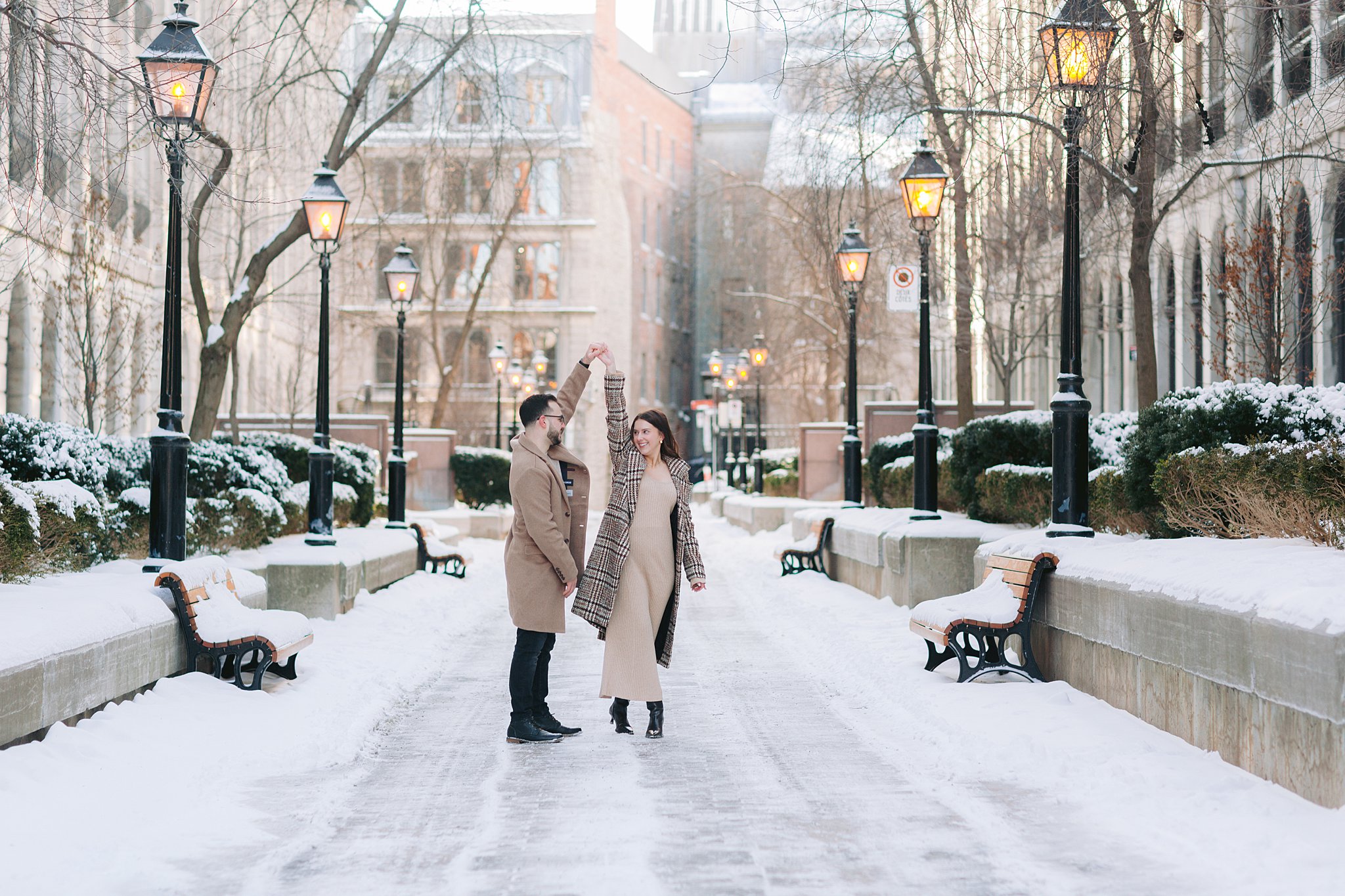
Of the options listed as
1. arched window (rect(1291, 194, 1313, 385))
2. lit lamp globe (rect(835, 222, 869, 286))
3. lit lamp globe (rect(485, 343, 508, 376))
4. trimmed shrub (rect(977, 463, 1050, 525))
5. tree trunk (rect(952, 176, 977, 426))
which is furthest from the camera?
lit lamp globe (rect(485, 343, 508, 376))

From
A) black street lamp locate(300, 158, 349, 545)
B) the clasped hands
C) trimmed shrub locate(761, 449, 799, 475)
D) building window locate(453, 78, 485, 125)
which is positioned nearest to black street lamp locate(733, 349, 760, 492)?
trimmed shrub locate(761, 449, 799, 475)

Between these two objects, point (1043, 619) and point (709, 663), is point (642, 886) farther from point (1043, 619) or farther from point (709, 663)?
point (709, 663)

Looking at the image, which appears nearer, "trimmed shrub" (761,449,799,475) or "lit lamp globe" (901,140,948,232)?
"lit lamp globe" (901,140,948,232)

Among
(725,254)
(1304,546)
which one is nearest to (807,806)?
(1304,546)

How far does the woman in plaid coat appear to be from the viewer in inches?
351

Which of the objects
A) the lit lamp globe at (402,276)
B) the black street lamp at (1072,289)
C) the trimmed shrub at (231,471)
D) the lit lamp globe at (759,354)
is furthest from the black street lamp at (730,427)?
the black street lamp at (1072,289)

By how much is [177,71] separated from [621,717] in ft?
18.7

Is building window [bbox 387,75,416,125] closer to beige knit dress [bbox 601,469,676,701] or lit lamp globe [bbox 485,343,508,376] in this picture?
beige knit dress [bbox 601,469,676,701]

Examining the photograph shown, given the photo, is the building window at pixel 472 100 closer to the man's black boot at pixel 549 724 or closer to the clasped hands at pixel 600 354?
the clasped hands at pixel 600 354

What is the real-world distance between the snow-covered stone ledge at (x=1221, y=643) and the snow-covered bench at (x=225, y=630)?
5.25 metres

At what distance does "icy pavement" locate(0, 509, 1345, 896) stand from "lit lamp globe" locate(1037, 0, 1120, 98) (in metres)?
4.65

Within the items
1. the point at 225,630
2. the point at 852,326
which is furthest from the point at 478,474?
the point at 225,630

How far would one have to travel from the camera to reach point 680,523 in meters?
9.10

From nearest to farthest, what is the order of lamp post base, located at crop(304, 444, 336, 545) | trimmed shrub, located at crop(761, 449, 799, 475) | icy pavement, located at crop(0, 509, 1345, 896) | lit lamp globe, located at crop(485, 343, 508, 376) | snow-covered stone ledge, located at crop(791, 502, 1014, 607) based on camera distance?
icy pavement, located at crop(0, 509, 1345, 896)
snow-covered stone ledge, located at crop(791, 502, 1014, 607)
lamp post base, located at crop(304, 444, 336, 545)
lit lamp globe, located at crop(485, 343, 508, 376)
trimmed shrub, located at crop(761, 449, 799, 475)
